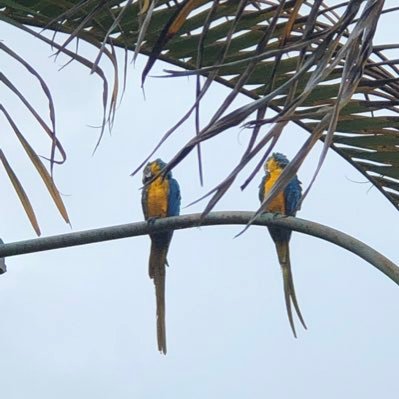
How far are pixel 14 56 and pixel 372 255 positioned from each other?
113cm

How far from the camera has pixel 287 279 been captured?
13.3ft

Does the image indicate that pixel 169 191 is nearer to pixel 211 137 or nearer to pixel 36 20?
pixel 36 20

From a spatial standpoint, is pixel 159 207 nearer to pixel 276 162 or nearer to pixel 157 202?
pixel 157 202

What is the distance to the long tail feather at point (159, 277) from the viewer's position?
159 inches

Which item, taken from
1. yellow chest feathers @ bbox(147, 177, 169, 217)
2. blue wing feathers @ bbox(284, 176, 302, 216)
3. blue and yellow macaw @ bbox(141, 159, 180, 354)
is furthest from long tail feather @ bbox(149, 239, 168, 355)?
blue wing feathers @ bbox(284, 176, 302, 216)

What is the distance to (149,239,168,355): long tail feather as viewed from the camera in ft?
13.3

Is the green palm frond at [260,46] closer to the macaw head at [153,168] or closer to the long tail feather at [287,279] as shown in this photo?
the long tail feather at [287,279]

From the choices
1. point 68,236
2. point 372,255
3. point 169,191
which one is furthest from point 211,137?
point 169,191

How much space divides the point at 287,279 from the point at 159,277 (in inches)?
32.4

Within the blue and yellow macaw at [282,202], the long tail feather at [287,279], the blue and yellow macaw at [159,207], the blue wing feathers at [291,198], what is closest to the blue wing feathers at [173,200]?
the blue and yellow macaw at [159,207]

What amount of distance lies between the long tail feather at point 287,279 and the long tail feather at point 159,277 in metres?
0.49

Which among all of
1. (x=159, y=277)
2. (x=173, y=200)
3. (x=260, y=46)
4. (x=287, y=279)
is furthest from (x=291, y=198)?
(x=260, y=46)

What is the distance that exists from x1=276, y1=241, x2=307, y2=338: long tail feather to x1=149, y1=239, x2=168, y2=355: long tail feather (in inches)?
19.2

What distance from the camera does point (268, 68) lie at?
3578 millimetres
